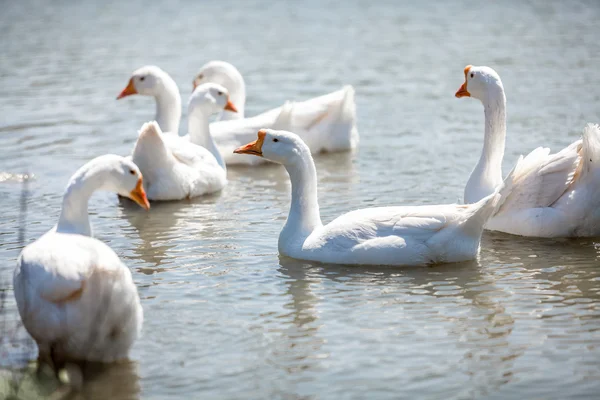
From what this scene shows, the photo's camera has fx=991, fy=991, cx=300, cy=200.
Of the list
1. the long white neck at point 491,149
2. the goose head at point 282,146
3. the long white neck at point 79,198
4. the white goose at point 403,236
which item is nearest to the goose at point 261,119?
the long white neck at point 491,149

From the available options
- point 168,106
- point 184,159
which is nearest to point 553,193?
point 184,159

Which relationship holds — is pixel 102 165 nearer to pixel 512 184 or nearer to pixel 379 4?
pixel 512 184

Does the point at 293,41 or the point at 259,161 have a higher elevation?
the point at 293,41

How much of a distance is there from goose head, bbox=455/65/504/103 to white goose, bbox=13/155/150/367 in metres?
4.56

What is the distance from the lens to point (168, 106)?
12086 millimetres

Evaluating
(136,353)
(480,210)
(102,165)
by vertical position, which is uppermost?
(102,165)

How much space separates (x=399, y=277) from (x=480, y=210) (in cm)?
80

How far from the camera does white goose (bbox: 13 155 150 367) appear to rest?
18.2 feet

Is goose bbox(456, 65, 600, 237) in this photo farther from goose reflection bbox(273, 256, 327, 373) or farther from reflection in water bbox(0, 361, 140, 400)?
reflection in water bbox(0, 361, 140, 400)

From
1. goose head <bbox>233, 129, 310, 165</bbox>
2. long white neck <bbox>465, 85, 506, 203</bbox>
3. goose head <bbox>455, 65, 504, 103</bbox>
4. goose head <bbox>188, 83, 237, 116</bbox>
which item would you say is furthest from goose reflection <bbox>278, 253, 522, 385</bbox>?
goose head <bbox>188, 83, 237, 116</bbox>

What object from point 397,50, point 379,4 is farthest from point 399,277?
point 379,4

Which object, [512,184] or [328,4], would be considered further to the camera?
[328,4]

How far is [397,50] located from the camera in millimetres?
19641

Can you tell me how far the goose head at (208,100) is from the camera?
11633mm
